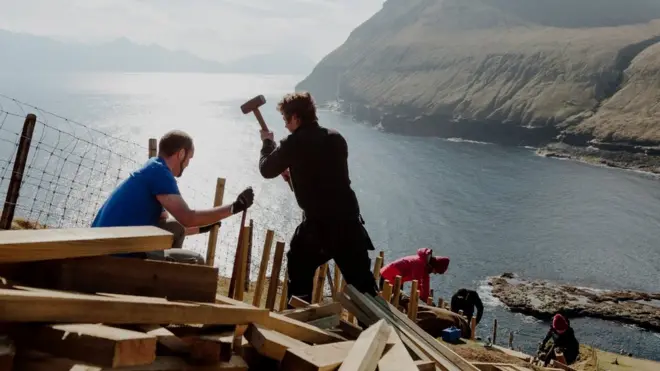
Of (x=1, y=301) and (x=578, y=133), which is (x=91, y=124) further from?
(x=1, y=301)

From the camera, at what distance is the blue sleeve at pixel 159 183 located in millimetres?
4762

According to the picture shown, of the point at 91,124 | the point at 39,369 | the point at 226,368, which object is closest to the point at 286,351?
the point at 226,368

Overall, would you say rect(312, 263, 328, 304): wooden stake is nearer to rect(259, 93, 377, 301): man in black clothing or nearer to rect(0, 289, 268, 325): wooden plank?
rect(259, 93, 377, 301): man in black clothing

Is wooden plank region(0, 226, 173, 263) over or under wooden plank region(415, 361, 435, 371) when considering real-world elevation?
over

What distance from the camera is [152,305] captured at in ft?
11.3

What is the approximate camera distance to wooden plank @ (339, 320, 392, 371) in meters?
3.84

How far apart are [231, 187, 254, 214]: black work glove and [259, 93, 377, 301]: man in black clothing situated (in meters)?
0.70

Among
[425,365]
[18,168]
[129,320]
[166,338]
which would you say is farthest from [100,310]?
[18,168]

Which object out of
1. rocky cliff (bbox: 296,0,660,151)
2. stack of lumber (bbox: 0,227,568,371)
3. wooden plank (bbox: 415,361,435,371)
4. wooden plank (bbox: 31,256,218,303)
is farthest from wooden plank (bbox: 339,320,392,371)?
rocky cliff (bbox: 296,0,660,151)

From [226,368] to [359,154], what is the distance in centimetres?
11553

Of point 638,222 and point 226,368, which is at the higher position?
point 226,368

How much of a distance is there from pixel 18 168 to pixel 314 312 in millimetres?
7116

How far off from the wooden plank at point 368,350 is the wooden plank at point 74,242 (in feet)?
4.75

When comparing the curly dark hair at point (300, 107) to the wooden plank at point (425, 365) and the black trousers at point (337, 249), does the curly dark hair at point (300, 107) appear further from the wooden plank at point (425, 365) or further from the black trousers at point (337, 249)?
the wooden plank at point (425, 365)
